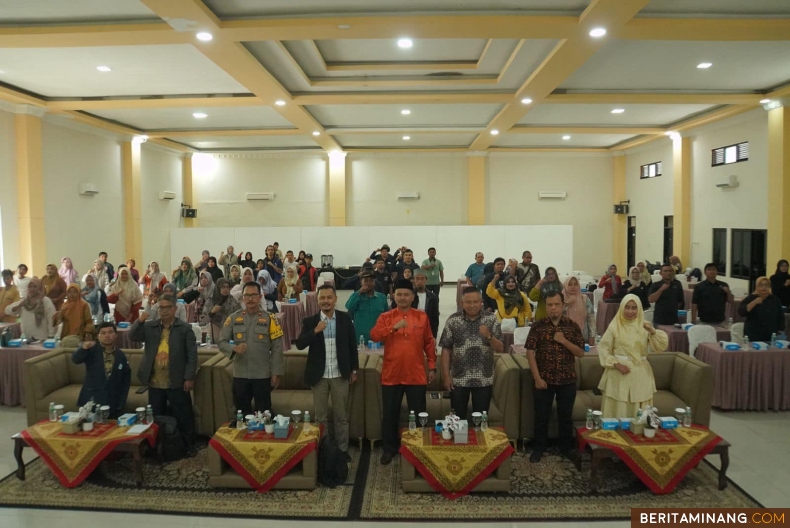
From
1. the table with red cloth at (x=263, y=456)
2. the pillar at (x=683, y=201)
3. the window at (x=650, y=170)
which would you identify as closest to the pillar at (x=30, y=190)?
the table with red cloth at (x=263, y=456)

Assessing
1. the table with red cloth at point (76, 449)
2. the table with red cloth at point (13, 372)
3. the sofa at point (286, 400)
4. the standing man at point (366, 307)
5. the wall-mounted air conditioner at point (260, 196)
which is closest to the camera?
the table with red cloth at point (76, 449)

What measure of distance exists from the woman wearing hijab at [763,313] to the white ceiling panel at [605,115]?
20.2 ft

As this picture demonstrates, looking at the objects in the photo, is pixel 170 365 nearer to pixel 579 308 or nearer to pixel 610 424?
pixel 610 424

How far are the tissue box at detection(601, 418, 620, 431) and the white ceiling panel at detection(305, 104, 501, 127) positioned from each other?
819cm

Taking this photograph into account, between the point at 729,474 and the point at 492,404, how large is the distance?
193 centimetres

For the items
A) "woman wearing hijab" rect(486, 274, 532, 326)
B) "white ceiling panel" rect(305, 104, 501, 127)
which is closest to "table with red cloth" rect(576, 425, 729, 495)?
"woman wearing hijab" rect(486, 274, 532, 326)

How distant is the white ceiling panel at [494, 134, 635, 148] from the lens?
610 inches

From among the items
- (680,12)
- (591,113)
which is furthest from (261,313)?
(591,113)

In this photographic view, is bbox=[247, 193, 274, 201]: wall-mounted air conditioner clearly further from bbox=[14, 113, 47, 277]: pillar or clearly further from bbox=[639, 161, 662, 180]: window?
bbox=[639, 161, 662, 180]: window

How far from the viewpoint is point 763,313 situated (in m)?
6.24

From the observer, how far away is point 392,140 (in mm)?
16281

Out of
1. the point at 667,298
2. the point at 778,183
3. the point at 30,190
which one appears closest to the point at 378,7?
the point at 667,298

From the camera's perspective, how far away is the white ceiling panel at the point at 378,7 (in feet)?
19.5

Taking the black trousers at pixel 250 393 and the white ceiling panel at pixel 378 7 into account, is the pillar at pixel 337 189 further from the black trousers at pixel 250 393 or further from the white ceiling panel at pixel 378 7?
the black trousers at pixel 250 393
